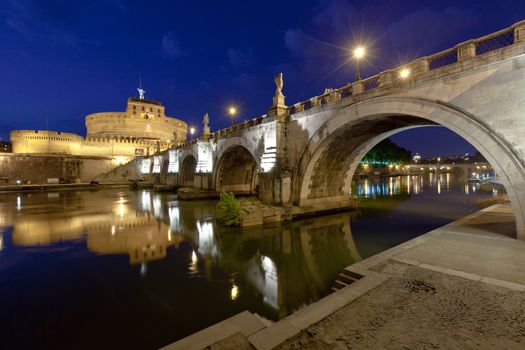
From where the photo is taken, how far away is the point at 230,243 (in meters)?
10.1

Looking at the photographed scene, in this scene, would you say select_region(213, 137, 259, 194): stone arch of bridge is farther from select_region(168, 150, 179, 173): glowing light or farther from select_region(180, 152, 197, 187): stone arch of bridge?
select_region(168, 150, 179, 173): glowing light

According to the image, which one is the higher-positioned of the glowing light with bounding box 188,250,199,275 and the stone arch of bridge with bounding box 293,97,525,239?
the stone arch of bridge with bounding box 293,97,525,239

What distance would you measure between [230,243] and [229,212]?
2547mm

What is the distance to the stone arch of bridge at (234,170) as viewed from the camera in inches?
869

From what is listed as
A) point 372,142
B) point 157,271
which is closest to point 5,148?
point 157,271

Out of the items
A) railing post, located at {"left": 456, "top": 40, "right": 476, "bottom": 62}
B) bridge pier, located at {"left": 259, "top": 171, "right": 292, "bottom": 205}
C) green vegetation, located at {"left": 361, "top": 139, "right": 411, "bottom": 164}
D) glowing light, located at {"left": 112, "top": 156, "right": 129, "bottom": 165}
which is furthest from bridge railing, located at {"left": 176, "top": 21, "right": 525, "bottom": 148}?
glowing light, located at {"left": 112, "top": 156, "right": 129, "bottom": 165}

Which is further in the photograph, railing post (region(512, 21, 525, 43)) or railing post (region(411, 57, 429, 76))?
railing post (region(411, 57, 429, 76))

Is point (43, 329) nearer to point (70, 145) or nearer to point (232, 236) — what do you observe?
point (232, 236)

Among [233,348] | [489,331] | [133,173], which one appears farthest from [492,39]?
[133,173]

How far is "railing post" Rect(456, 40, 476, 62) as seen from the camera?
24.6 ft

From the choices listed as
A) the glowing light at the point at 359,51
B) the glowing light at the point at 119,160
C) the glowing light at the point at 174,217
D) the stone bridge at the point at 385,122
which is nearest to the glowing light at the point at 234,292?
the glowing light at the point at 174,217

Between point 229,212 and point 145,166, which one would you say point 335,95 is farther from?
point 145,166

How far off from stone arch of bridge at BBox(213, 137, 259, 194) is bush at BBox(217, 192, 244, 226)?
8.61 meters

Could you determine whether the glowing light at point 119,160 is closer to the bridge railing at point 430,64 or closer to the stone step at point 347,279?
the bridge railing at point 430,64
